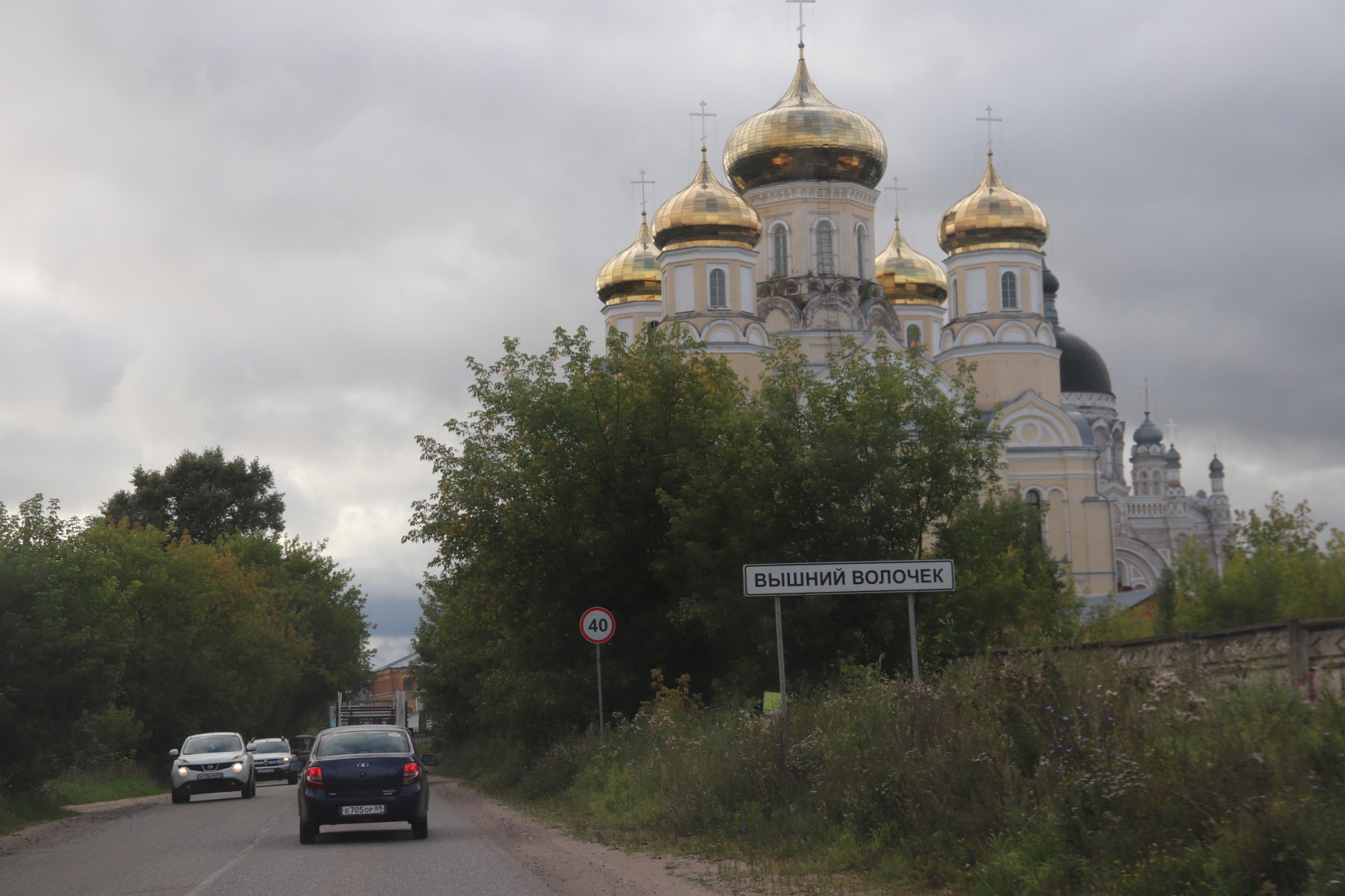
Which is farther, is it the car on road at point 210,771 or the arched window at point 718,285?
the arched window at point 718,285

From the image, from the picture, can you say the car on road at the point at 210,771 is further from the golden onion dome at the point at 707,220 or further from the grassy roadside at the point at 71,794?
the golden onion dome at the point at 707,220

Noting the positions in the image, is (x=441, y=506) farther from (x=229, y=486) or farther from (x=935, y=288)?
(x=229, y=486)

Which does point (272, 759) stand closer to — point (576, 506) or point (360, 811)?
point (576, 506)

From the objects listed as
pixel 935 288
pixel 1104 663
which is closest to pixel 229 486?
pixel 935 288

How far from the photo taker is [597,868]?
13.4m

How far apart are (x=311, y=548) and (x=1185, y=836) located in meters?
72.9

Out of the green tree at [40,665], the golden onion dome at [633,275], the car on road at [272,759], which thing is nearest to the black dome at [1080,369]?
the golden onion dome at [633,275]

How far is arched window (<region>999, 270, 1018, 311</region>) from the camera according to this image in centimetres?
6250

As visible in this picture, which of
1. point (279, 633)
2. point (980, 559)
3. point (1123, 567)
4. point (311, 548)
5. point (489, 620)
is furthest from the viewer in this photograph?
point (1123, 567)

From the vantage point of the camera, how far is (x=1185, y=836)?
8945 millimetres

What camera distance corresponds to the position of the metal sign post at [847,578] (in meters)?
14.4

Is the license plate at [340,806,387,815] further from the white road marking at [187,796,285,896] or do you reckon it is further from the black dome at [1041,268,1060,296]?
the black dome at [1041,268,1060,296]

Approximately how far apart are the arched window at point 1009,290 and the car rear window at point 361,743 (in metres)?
48.7

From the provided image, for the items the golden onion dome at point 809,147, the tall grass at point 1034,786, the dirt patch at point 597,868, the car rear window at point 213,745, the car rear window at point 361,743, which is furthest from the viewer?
the golden onion dome at point 809,147
